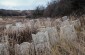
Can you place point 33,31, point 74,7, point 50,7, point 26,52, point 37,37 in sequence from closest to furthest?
point 26,52 → point 37,37 → point 33,31 → point 74,7 → point 50,7

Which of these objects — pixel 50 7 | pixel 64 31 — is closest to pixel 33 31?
pixel 64 31

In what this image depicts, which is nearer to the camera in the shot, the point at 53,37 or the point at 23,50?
the point at 23,50

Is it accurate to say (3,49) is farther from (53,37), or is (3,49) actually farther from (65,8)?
(65,8)

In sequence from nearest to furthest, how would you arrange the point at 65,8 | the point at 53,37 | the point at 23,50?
the point at 23,50 → the point at 53,37 → the point at 65,8

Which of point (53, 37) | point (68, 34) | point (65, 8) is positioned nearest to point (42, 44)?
point (53, 37)

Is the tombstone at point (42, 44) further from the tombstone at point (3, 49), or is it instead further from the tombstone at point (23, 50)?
the tombstone at point (3, 49)

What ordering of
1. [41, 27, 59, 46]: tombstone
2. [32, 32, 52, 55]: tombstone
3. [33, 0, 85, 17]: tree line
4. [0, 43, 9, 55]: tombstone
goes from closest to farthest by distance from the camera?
[32, 32, 52, 55]: tombstone < [0, 43, 9, 55]: tombstone < [41, 27, 59, 46]: tombstone < [33, 0, 85, 17]: tree line

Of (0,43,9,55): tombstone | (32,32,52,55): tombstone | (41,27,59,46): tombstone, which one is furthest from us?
(41,27,59,46): tombstone

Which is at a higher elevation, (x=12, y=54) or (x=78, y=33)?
(x=78, y=33)

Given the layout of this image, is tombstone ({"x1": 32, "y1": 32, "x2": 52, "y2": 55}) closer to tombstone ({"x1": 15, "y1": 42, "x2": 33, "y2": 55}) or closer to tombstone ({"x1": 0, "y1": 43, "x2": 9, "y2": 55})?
tombstone ({"x1": 15, "y1": 42, "x2": 33, "y2": 55})

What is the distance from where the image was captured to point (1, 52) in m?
4.23

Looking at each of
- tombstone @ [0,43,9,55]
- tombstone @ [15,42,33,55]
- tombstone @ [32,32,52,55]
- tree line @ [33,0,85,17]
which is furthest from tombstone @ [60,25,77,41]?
tree line @ [33,0,85,17]

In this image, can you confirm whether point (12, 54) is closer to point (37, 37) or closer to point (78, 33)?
point (37, 37)

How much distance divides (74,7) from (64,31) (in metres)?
16.2
